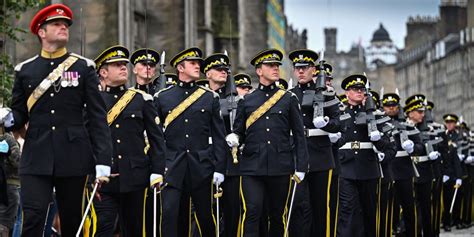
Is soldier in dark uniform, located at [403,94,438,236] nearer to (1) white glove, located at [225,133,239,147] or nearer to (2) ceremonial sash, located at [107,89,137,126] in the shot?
(1) white glove, located at [225,133,239,147]

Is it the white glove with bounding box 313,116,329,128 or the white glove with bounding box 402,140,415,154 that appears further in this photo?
the white glove with bounding box 402,140,415,154

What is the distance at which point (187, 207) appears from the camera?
1504 centimetres

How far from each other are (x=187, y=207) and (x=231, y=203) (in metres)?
2.44

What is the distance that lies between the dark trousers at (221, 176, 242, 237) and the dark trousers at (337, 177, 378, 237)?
198cm

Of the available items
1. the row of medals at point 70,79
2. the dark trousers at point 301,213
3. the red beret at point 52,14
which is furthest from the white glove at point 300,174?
the red beret at point 52,14

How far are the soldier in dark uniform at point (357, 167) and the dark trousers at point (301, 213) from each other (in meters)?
1.43

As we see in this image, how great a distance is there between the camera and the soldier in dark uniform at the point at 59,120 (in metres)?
12.0

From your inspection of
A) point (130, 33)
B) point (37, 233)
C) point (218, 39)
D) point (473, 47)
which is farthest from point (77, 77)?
point (473, 47)

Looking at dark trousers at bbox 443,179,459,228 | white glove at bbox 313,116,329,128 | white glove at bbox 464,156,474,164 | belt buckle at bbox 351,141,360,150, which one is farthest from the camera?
white glove at bbox 464,156,474,164

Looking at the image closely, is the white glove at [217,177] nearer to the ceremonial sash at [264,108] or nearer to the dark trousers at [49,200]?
the ceremonial sash at [264,108]

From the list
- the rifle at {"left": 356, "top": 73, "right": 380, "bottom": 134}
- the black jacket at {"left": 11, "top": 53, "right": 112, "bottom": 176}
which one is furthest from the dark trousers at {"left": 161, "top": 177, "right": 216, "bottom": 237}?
the rifle at {"left": 356, "top": 73, "right": 380, "bottom": 134}

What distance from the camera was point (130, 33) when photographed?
3244 cm

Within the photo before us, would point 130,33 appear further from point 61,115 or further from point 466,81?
point 466,81

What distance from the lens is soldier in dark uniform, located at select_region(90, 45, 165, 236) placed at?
44.9 ft
